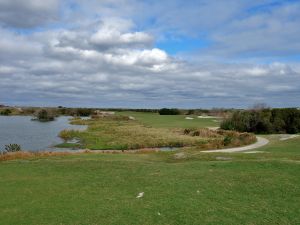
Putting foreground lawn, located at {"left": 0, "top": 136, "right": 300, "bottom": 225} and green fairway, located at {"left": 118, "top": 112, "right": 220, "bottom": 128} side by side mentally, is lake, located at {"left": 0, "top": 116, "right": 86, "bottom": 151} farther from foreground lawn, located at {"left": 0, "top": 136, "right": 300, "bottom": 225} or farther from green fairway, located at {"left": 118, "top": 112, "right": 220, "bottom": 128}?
foreground lawn, located at {"left": 0, "top": 136, "right": 300, "bottom": 225}

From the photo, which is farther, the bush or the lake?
the bush

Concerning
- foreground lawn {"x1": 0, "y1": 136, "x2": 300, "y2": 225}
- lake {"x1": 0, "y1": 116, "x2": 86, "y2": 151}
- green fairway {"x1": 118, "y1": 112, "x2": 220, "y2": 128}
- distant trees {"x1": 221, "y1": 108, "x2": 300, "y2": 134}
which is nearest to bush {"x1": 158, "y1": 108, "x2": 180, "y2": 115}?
green fairway {"x1": 118, "y1": 112, "x2": 220, "y2": 128}

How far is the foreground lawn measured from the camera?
11664mm

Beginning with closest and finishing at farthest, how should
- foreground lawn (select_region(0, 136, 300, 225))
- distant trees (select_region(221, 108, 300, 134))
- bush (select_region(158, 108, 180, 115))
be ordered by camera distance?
1. foreground lawn (select_region(0, 136, 300, 225))
2. distant trees (select_region(221, 108, 300, 134))
3. bush (select_region(158, 108, 180, 115))

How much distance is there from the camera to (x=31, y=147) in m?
48.5

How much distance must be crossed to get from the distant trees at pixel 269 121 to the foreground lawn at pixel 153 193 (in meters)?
47.4

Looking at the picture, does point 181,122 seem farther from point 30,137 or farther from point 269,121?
point 30,137

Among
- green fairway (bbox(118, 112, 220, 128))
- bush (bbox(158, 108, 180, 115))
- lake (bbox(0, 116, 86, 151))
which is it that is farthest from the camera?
bush (bbox(158, 108, 180, 115))

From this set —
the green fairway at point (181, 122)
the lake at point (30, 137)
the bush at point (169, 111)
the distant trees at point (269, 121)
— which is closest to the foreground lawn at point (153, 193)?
the lake at point (30, 137)

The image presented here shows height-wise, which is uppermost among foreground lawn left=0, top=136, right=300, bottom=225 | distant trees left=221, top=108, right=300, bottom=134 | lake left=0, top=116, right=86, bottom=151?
distant trees left=221, top=108, right=300, bottom=134

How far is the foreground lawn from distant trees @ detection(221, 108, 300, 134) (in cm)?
4745

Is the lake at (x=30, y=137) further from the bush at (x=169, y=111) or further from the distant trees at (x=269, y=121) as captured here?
the bush at (x=169, y=111)

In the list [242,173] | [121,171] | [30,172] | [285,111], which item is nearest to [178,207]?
[242,173]

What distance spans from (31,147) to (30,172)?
29.4 m
